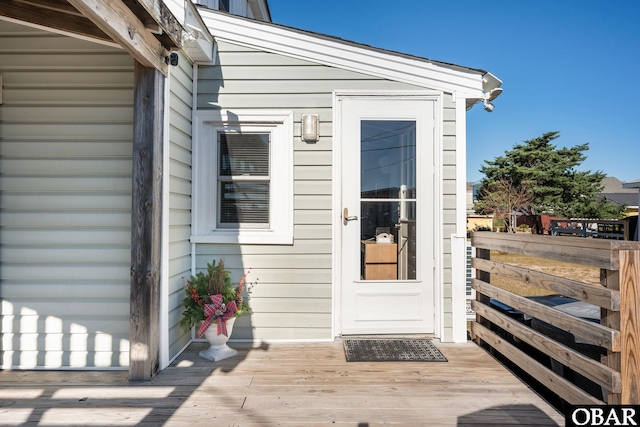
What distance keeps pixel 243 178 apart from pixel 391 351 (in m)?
1.89

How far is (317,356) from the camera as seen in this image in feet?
9.34

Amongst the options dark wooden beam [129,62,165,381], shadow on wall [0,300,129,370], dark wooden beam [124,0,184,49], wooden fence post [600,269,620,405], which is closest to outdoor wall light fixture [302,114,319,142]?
dark wooden beam [124,0,184,49]

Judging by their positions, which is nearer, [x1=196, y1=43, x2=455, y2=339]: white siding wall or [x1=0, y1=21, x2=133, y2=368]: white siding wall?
[x1=0, y1=21, x2=133, y2=368]: white siding wall

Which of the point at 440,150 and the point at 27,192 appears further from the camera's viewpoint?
the point at 440,150

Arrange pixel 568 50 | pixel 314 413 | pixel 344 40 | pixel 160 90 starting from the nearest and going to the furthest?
pixel 314 413 < pixel 160 90 < pixel 344 40 < pixel 568 50

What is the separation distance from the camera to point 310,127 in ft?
10.4

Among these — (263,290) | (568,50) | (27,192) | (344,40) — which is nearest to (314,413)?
(263,290)

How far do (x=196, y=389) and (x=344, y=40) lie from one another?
2869 millimetres

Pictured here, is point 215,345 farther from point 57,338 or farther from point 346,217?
point 346,217

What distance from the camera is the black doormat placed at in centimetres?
276

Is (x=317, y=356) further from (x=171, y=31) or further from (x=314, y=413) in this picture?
(x=171, y=31)

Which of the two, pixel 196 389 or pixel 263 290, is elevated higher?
pixel 263 290

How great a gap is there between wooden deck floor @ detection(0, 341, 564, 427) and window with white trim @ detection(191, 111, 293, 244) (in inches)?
41.4

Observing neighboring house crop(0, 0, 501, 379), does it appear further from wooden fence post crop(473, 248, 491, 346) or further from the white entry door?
wooden fence post crop(473, 248, 491, 346)
